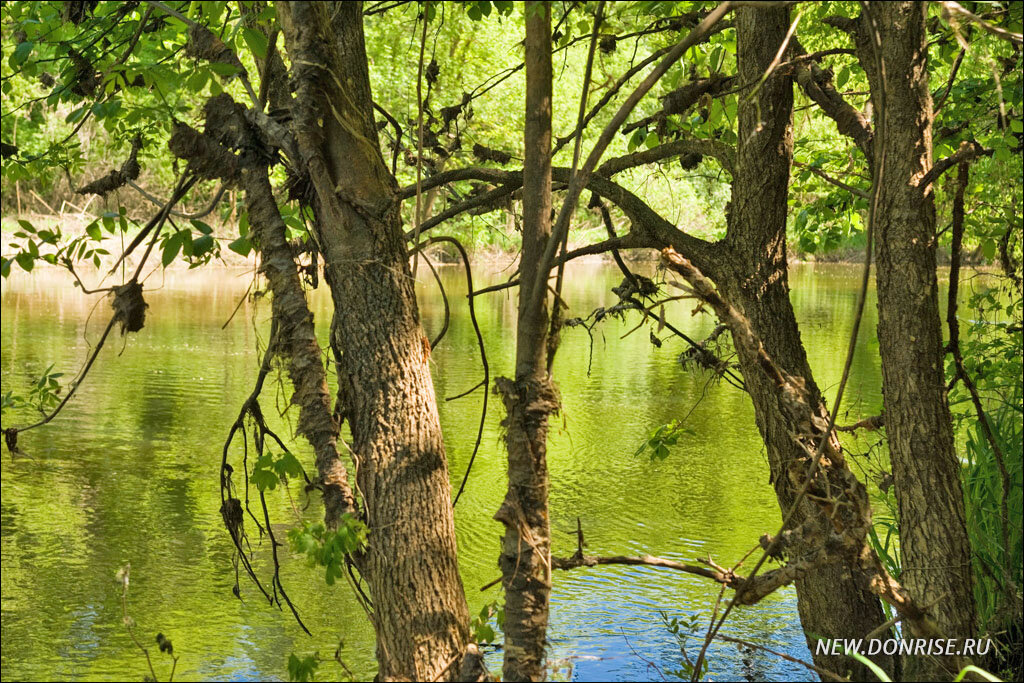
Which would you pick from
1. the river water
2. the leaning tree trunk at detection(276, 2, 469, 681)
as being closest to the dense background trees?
the leaning tree trunk at detection(276, 2, 469, 681)

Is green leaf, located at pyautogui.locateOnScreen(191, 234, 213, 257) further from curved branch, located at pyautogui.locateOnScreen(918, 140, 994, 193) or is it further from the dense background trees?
curved branch, located at pyautogui.locateOnScreen(918, 140, 994, 193)

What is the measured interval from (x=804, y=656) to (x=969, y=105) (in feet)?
9.86

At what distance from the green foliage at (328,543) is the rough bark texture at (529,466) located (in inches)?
14.2

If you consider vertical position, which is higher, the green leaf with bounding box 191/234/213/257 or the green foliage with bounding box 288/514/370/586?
the green leaf with bounding box 191/234/213/257

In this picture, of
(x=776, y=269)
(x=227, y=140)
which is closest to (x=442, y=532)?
(x=227, y=140)

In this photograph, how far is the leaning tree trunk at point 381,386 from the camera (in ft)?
7.87

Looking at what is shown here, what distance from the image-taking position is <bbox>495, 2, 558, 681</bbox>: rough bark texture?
236 cm

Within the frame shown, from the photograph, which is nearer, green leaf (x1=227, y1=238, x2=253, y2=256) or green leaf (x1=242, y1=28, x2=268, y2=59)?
green leaf (x1=242, y1=28, x2=268, y2=59)

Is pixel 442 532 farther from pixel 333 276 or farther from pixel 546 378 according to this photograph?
pixel 333 276

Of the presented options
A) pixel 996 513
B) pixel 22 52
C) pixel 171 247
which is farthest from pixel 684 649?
pixel 22 52

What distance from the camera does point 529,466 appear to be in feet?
7.76

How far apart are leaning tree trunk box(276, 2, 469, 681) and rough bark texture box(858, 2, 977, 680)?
1.66 m

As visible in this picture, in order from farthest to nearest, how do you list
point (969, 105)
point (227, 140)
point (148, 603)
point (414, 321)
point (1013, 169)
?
1. point (148, 603)
2. point (1013, 169)
3. point (969, 105)
4. point (414, 321)
5. point (227, 140)

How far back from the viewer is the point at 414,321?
2.51 metres
